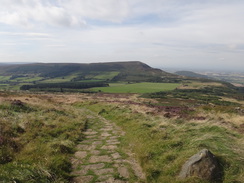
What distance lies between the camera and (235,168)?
6.11 metres

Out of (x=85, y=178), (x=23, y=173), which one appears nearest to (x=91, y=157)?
(x=85, y=178)

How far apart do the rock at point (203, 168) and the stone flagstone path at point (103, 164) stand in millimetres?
1605

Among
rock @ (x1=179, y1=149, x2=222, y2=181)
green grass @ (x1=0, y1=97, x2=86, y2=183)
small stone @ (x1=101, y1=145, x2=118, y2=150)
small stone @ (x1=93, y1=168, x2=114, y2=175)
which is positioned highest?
rock @ (x1=179, y1=149, x2=222, y2=181)

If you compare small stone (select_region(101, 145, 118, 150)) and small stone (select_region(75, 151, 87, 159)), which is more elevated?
small stone (select_region(75, 151, 87, 159))

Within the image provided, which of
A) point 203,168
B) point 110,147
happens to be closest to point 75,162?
point 110,147

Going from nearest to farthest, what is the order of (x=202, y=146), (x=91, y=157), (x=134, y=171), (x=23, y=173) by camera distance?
(x=23, y=173) < (x=134, y=171) < (x=202, y=146) < (x=91, y=157)

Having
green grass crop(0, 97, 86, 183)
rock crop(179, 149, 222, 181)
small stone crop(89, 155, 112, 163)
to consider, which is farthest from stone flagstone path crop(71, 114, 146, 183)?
rock crop(179, 149, 222, 181)

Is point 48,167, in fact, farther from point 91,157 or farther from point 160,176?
point 160,176

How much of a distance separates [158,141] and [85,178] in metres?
4.31

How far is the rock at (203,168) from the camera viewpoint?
19.4 feet

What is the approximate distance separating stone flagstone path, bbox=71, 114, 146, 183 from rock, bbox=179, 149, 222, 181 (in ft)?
5.26

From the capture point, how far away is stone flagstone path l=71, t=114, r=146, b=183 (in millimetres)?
6566

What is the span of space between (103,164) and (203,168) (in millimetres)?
3940

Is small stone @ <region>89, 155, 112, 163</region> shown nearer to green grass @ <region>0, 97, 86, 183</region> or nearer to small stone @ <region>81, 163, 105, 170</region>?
small stone @ <region>81, 163, 105, 170</region>
